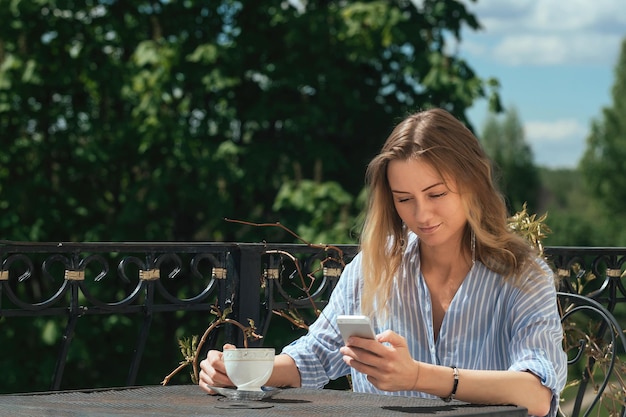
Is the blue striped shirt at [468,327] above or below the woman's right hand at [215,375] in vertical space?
above

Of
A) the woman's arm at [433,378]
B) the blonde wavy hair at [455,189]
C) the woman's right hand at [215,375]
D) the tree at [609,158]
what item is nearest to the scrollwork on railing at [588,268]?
the blonde wavy hair at [455,189]

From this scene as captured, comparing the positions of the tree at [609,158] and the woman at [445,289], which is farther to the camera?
the tree at [609,158]

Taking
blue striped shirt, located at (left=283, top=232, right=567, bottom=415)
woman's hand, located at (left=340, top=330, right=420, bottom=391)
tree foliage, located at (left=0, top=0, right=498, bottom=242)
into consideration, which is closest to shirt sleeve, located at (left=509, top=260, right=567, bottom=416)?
blue striped shirt, located at (left=283, top=232, right=567, bottom=415)

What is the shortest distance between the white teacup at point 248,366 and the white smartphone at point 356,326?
0.22m

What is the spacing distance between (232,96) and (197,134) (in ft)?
2.03

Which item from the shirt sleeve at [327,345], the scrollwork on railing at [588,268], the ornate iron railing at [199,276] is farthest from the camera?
the scrollwork on railing at [588,268]

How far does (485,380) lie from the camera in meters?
2.00

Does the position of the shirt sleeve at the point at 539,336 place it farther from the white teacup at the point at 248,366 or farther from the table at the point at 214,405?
the white teacup at the point at 248,366

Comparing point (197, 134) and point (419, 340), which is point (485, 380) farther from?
point (197, 134)

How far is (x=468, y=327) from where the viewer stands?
7.43ft

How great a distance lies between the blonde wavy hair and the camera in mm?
2244

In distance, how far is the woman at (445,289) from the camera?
6.77ft

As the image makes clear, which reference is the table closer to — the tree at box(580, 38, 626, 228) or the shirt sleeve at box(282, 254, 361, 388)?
the shirt sleeve at box(282, 254, 361, 388)

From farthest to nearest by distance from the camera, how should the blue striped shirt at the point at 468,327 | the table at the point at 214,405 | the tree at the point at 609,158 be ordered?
the tree at the point at 609,158, the blue striped shirt at the point at 468,327, the table at the point at 214,405
